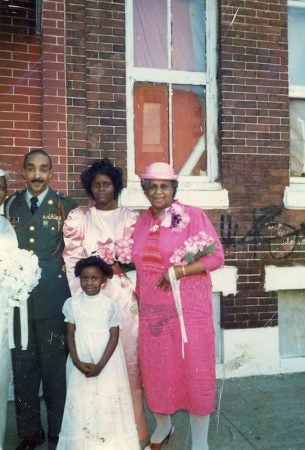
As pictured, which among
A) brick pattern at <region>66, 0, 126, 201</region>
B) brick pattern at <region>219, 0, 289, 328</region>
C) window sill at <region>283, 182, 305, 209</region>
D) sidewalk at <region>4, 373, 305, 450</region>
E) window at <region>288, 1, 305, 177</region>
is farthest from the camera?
window at <region>288, 1, 305, 177</region>

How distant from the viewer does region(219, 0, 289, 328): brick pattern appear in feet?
18.3

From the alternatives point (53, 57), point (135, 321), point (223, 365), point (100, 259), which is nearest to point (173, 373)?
point (135, 321)

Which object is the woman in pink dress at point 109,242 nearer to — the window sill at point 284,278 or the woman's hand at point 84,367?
the woman's hand at point 84,367

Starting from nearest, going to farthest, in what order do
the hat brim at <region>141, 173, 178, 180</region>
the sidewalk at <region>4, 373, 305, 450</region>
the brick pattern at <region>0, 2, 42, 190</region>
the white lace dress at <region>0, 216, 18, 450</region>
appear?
1. the white lace dress at <region>0, 216, 18, 450</region>
2. the hat brim at <region>141, 173, 178, 180</region>
3. the sidewalk at <region>4, 373, 305, 450</region>
4. the brick pattern at <region>0, 2, 42, 190</region>

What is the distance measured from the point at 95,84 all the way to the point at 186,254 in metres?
2.49

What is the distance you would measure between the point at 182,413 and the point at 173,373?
1157 millimetres

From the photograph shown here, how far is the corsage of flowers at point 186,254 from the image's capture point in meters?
3.43

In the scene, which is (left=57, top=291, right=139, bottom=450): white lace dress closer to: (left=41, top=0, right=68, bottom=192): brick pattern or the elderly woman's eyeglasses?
the elderly woman's eyeglasses

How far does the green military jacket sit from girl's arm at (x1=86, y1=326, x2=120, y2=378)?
47 cm

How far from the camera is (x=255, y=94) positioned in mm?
5672

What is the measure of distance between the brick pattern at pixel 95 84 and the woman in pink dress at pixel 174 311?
169cm

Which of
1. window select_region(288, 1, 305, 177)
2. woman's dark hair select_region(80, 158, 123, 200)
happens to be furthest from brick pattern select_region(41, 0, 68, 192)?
window select_region(288, 1, 305, 177)

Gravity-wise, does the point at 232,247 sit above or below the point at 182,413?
above

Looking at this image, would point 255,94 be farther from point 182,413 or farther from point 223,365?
point 182,413
